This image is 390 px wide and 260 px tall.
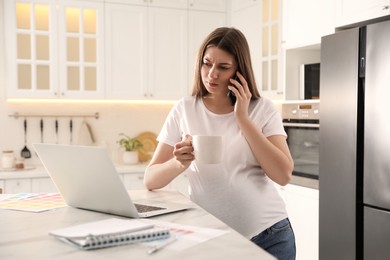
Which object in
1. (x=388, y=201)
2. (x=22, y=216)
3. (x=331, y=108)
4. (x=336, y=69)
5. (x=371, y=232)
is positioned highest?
(x=336, y=69)

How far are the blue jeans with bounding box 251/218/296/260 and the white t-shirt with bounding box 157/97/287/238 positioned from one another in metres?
0.02

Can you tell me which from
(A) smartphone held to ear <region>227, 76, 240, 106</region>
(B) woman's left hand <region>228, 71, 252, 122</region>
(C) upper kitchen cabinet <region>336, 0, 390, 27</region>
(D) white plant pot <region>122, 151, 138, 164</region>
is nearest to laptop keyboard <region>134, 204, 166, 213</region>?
(B) woman's left hand <region>228, 71, 252, 122</region>

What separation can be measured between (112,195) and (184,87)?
2985 mm

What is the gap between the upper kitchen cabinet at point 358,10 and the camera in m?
2.57

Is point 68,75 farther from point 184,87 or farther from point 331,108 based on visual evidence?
point 331,108

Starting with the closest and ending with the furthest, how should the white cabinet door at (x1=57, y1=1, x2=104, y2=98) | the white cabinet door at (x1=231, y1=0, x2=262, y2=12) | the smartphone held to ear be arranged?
the smartphone held to ear
the white cabinet door at (x1=57, y1=1, x2=104, y2=98)
the white cabinet door at (x1=231, y1=0, x2=262, y2=12)

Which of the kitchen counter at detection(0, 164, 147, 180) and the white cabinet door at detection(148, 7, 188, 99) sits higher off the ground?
the white cabinet door at detection(148, 7, 188, 99)

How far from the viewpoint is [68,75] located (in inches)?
151

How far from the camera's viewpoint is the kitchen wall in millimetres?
3973

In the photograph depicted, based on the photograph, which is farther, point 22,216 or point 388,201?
point 388,201

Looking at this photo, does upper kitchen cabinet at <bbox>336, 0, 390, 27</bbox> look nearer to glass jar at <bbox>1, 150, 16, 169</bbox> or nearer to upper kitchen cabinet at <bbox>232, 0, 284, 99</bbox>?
upper kitchen cabinet at <bbox>232, 0, 284, 99</bbox>

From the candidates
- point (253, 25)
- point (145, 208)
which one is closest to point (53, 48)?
point (253, 25)

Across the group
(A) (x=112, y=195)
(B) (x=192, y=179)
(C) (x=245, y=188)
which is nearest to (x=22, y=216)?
(A) (x=112, y=195)

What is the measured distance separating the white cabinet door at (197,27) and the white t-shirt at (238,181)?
2550 millimetres
